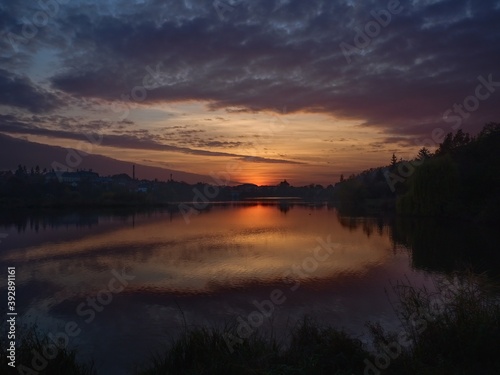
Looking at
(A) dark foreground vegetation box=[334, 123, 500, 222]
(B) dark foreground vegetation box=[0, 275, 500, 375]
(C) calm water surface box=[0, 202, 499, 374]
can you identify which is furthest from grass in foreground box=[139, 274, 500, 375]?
(A) dark foreground vegetation box=[334, 123, 500, 222]

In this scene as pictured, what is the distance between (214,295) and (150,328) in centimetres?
324

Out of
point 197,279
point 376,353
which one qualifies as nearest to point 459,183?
point 197,279

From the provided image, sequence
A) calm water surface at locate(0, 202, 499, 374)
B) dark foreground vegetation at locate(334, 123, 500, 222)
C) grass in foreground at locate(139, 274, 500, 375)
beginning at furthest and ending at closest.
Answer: dark foreground vegetation at locate(334, 123, 500, 222)
calm water surface at locate(0, 202, 499, 374)
grass in foreground at locate(139, 274, 500, 375)

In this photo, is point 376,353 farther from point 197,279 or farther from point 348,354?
point 197,279

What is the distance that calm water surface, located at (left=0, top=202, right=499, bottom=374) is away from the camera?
9.88 metres

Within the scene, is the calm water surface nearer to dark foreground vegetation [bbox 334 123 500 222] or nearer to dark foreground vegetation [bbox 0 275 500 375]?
dark foreground vegetation [bbox 0 275 500 375]

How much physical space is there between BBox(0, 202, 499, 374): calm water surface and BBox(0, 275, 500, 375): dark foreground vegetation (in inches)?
54.4

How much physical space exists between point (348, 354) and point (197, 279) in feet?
29.8

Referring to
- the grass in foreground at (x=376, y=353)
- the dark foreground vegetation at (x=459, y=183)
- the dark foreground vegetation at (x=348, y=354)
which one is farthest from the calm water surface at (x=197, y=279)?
the dark foreground vegetation at (x=459, y=183)

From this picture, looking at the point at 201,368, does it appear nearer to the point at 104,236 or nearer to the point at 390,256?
the point at 390,256

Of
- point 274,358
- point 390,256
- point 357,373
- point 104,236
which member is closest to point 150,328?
point 274,358

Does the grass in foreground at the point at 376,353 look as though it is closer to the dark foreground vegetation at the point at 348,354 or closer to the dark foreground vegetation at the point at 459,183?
the dark foreground vegetation at the point at 348,354

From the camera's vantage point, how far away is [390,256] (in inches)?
803

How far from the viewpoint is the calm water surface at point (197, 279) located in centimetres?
988
